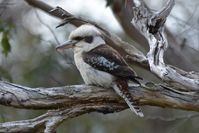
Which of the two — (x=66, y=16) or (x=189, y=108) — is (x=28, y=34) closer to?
(x=66, y=16)

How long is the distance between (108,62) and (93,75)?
11 centimetres

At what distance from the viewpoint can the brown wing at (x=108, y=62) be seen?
352 cm

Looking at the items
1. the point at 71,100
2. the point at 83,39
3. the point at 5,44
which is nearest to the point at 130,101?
the point at 71,100

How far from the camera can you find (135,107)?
11.0ft

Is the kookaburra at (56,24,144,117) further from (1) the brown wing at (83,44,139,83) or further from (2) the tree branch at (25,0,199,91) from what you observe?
(2) the tree branch at (25,0,199,91)

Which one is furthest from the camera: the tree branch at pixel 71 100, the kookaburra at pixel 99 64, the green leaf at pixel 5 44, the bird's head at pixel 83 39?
the green leaf at pixel 5 44

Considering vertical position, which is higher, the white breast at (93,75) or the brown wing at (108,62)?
the brown wing at (108,62)

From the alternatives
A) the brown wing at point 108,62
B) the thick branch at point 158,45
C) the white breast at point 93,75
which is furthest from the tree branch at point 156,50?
the white breast at point 93,75

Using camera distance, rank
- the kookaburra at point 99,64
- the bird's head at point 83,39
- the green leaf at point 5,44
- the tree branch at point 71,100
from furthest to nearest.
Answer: the green leaf at point 5,44, the bird's head at point 83,39, the kookaburra at point 99,64, the tree branch at point 71,100

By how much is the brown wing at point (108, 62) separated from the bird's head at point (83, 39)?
57 millimetres

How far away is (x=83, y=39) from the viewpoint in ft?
12.4

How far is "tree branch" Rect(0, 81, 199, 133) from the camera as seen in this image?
3.34 metres

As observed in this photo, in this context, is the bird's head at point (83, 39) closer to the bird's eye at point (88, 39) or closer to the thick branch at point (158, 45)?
the bird's eye at point (88, 39)

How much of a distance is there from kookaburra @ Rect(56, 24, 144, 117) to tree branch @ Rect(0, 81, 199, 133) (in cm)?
5
